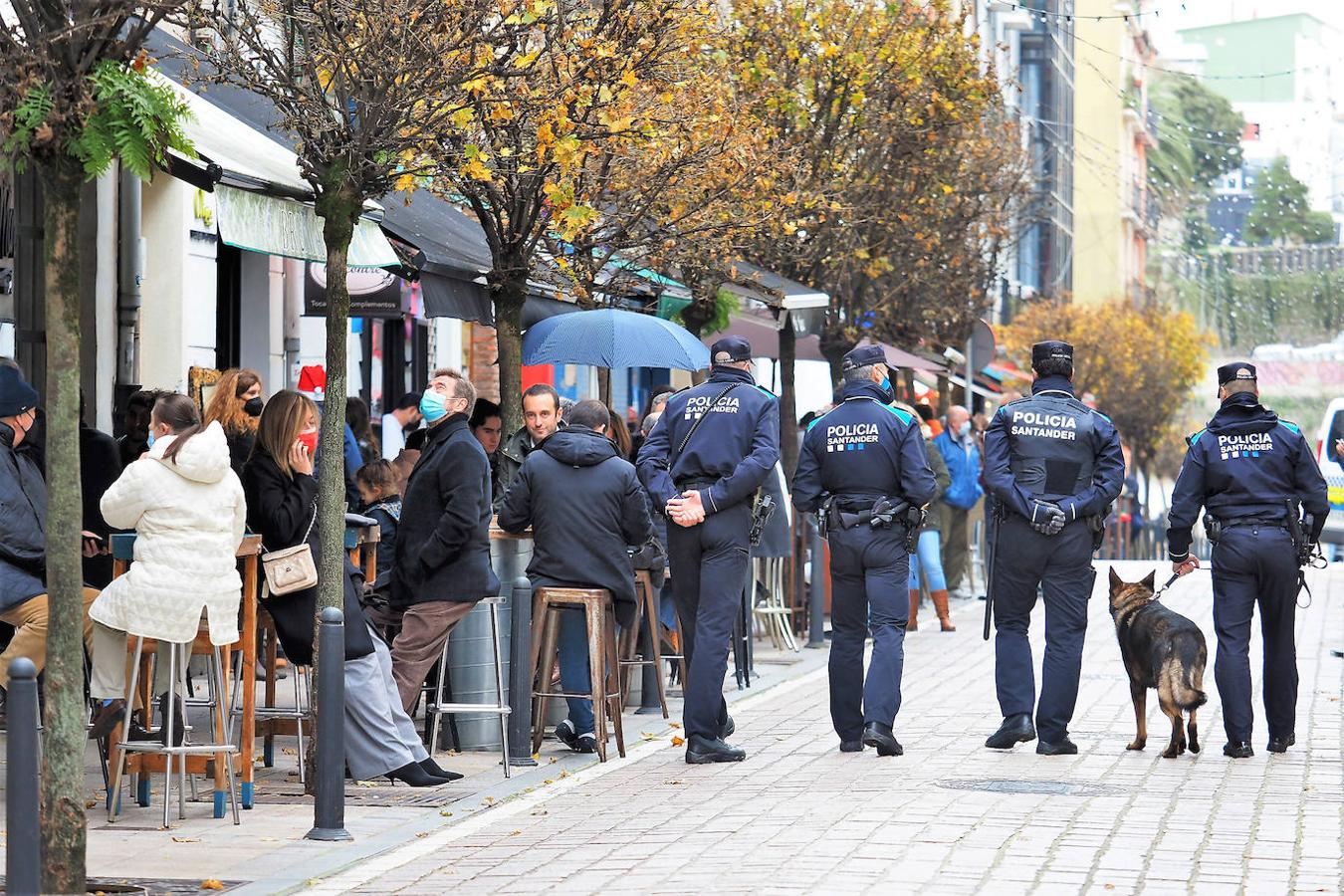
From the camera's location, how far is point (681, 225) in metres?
16.6

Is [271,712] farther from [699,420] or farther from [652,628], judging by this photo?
[652,628]

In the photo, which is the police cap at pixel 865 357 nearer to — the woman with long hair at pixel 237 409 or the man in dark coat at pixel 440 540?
the man in dark coat at pixel 440 540

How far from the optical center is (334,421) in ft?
30.6

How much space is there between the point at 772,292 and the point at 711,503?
9.07 metres

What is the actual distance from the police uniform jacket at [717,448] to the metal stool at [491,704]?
3.18ft

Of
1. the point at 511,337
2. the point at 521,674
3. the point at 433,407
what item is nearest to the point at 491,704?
the point at 521,674

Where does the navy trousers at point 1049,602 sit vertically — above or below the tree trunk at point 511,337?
below

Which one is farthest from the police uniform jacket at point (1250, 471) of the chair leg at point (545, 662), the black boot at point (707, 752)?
the chair leg at point (545, 662)

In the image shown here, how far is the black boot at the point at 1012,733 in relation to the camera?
11.3m

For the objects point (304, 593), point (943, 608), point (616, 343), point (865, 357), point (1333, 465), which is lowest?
point (943, 608)

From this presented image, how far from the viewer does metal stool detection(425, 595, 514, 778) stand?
10.4 metres

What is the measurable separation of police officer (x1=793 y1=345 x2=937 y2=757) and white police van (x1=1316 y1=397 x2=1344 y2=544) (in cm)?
1787

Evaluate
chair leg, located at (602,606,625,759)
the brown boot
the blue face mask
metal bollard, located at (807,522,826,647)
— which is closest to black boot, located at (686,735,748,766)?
chair leg, located at (602,606,625,759)

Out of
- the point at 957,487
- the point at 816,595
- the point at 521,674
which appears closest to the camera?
the point at 521,674
